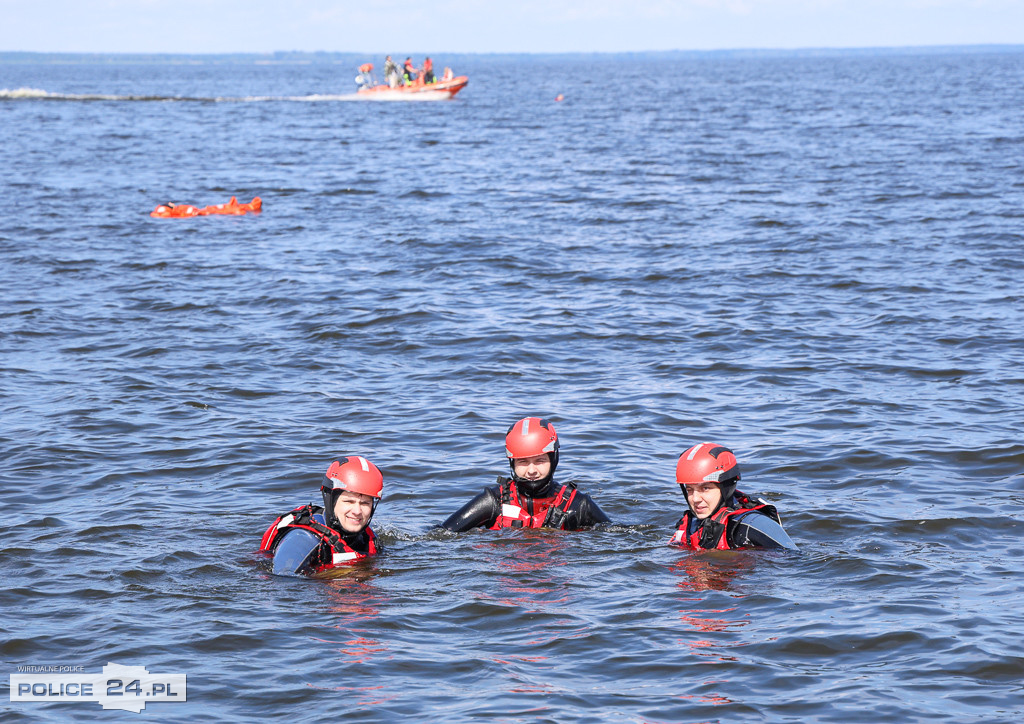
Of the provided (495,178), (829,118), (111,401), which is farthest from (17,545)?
(829,118)

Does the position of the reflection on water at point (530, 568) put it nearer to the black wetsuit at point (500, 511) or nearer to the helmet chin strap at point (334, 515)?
the black wetsuit at point (500, 511)

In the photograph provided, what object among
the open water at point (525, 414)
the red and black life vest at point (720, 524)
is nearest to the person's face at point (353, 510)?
the open water at point (525, 414)

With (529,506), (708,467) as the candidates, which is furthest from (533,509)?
(708,467)

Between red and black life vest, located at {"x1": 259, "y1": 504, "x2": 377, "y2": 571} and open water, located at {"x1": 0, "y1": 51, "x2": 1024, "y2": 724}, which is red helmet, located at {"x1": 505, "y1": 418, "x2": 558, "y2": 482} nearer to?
open water, located at {"x1": 0, "y1": 51, "x2": 1024, "y2": 724}

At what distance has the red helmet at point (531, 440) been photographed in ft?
31.1

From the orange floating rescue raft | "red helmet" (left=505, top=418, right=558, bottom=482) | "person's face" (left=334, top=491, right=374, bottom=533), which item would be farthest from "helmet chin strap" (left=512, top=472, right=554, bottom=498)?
the orange floating rescue raft

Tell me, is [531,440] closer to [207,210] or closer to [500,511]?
[500,511]

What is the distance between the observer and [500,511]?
9992 millimetres

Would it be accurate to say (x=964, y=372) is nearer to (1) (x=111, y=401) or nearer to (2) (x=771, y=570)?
(2) (x=771, y=570)

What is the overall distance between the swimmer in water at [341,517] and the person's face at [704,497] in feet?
8.21

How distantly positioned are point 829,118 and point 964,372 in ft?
160

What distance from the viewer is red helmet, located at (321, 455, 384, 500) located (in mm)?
8641

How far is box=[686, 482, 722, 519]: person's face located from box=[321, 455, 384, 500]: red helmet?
250 centimetres

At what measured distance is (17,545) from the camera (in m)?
9.68
